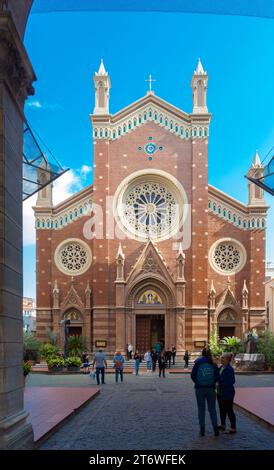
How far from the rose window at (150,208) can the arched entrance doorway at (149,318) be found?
4.72 m

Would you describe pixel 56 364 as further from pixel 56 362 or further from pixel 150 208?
pixel 150 208

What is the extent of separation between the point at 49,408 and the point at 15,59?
31.6 feet

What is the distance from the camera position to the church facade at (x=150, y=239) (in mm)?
46062

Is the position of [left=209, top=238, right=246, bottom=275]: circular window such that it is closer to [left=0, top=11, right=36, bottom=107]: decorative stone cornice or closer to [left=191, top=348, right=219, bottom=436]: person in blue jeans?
[left=191, top=348, right=219, bottom=436]: person in blue jeans

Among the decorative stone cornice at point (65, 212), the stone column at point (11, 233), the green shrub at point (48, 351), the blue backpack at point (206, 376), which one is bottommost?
the green shrub at point (48, 351)

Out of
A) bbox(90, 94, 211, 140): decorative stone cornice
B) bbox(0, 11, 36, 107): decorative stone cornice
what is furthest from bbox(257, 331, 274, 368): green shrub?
bbox(0, 11, 36, 107): decorative stone cornice

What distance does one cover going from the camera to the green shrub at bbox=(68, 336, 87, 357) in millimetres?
42719

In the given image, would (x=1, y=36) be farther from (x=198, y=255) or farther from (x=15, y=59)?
Answer: (x=198, y=255)

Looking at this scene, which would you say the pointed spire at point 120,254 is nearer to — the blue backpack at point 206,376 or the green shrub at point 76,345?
the green shrub at point 76,345

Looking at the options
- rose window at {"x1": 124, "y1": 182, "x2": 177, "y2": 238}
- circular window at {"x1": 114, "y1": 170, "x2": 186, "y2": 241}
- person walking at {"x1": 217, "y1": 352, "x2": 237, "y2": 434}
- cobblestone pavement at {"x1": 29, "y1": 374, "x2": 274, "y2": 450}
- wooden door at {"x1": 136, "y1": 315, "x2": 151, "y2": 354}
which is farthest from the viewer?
rose window at {"x1": 124, "y1": 182, "x2": 177, "y2": 238}

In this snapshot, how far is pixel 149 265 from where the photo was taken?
46.0m

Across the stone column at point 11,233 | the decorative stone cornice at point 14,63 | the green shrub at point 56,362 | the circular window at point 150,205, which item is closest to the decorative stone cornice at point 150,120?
the circular window at point 150,205

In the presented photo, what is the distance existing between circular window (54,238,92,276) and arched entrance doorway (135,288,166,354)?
4999 mm

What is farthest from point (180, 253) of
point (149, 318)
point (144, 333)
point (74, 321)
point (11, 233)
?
point (11, 233)
